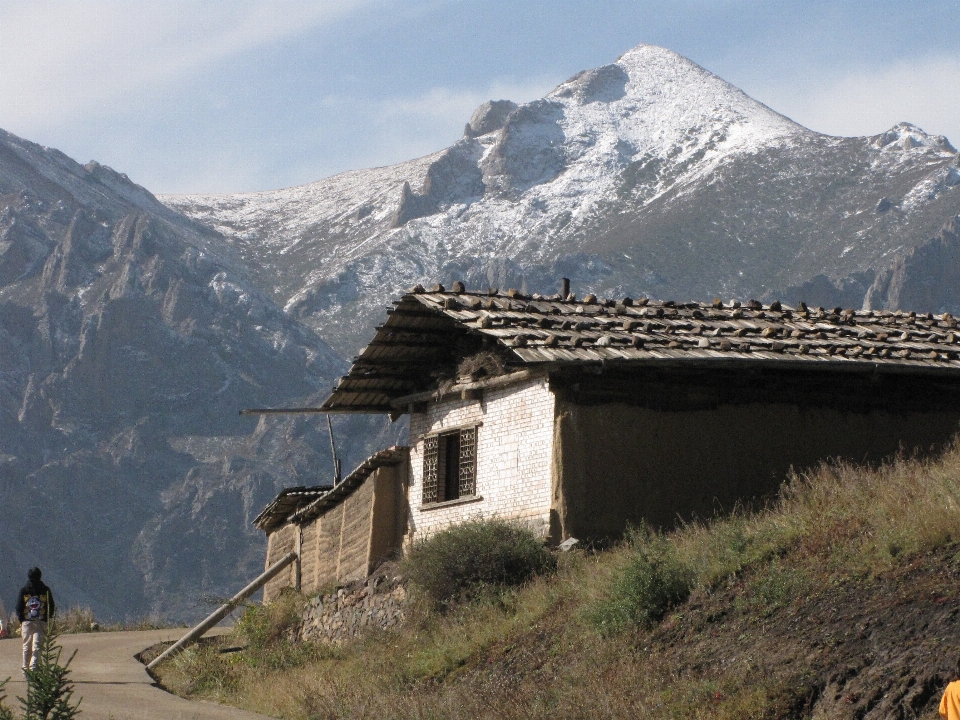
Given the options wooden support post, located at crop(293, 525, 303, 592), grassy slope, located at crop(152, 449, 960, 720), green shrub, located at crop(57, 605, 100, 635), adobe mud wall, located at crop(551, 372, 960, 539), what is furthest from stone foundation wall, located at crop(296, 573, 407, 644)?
green shrub, located at crop(57, 605, 100, 635)

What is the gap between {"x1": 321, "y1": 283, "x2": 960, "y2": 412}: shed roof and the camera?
1769 cm

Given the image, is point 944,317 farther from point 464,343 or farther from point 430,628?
point 430,628

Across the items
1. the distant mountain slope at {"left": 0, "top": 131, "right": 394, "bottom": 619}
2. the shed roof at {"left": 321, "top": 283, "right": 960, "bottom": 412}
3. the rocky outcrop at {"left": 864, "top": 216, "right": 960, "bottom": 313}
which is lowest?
the distant mountain slope at {"left": 0, "top": 131, "right": 394, "bottom": 619}

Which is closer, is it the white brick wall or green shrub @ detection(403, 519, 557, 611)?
green shrub @ detection(403, 519, 557, 611)

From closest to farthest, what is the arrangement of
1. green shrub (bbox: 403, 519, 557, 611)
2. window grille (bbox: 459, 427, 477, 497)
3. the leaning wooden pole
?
green shrub (bbox: 403, 519, 557, 611) → window grille (bbox: 459, 427, 477, 497) → the leaning wooden pole

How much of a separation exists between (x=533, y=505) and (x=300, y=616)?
5758 millimetres

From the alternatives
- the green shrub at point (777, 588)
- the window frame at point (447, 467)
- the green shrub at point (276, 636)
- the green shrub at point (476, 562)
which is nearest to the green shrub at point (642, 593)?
the green shrub at point (777, 588)

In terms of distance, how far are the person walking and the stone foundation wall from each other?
4.27 metres

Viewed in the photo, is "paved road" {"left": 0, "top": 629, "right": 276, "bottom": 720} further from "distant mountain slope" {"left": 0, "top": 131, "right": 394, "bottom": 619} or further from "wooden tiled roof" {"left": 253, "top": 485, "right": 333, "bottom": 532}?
"distant mountain slope" {"left": 0, "top": 131, "right": 394, "bottom": 619}

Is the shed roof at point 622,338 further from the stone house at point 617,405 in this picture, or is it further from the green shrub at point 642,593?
the green shrub at point 642,593

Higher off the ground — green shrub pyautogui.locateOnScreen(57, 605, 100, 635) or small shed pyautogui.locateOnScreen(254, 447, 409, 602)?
small shed pyautogui.locateOnScreen(254, 447, 409, 602)

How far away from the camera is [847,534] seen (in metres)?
13.5

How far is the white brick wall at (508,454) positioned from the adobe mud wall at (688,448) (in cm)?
45

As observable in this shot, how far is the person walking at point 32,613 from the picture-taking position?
17.5 m
